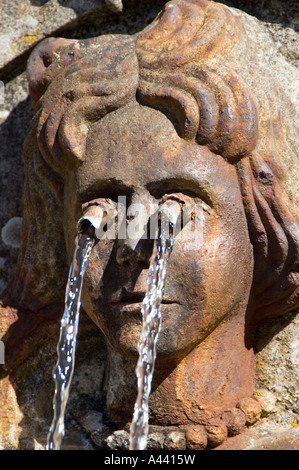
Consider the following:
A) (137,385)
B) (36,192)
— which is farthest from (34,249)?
(137,385)

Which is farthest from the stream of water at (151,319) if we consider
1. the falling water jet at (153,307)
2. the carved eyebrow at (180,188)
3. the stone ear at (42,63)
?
the stone ear at (42,63)

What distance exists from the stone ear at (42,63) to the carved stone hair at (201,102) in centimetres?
1

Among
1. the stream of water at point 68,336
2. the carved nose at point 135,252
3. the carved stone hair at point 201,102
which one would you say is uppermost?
the carved stone hair at point 201,102

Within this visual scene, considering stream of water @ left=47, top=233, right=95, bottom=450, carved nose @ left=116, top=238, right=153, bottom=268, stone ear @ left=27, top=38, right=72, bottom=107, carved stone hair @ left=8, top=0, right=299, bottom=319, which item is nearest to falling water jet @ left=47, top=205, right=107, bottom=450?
stream of water @ left=47, top=233, right=95, bottom=450

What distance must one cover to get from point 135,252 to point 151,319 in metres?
0.19

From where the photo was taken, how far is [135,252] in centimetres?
239

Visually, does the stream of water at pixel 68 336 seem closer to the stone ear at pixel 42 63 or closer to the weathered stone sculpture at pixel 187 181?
the weathered stone sculpture at pixel 187 181

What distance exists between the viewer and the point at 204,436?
2.47 meters

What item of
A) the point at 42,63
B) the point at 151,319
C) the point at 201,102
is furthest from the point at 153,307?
the point at 42,63

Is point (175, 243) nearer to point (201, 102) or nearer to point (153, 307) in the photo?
point (153, 307)

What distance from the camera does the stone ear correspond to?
2707mm

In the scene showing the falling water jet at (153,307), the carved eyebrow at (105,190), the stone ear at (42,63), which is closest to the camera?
the falling water jet at (153,307)

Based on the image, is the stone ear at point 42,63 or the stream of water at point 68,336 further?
the stone ear at point 42,63

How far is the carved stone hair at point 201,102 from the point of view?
2441 mm
